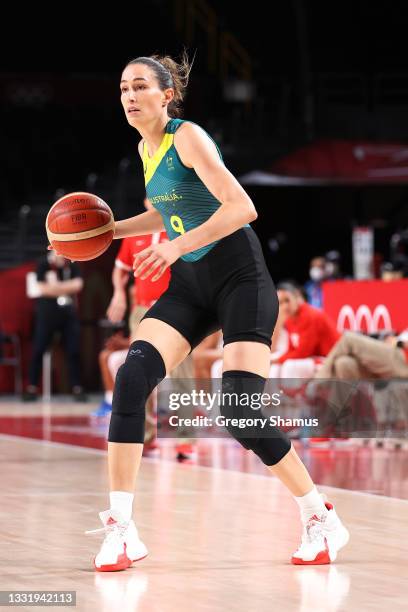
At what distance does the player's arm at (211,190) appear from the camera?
4.48 m

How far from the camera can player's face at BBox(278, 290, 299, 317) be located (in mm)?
10484

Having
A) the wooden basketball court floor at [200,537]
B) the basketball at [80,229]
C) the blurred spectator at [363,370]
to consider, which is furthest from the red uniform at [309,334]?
the basketball at [80,229]

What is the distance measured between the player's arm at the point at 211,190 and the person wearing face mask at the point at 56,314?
10.6 metres

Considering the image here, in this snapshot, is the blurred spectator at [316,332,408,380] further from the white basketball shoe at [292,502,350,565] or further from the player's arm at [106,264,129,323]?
the white basketball shoe at [292,502,350,565]

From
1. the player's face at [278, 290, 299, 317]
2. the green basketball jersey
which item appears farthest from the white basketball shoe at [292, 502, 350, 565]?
the player's face at [278, 290, 299, 317]

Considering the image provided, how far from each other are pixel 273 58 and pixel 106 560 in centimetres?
2145

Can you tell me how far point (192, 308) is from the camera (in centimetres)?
482

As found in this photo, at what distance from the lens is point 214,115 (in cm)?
2242

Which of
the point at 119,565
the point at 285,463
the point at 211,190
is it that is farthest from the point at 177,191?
the point at 119,565

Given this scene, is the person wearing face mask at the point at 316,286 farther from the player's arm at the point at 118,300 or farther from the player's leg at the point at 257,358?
the player's leg at the point at 257,358

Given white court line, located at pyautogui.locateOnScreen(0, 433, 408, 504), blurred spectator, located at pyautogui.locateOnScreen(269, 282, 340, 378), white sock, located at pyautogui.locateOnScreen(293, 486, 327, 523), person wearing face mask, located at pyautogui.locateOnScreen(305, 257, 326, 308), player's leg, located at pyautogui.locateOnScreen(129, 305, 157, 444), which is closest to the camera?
white sock, located at pyautogui.locateOnScreen(293, 486, 327, 523)

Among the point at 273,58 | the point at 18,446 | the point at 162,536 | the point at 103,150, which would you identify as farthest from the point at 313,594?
the point at 273,58

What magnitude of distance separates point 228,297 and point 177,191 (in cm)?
43

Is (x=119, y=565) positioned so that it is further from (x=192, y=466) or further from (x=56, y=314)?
(x=56, y=314)
